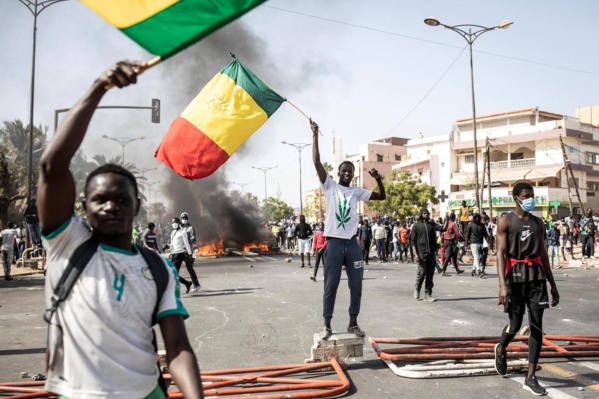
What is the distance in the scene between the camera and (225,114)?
22.1 ft

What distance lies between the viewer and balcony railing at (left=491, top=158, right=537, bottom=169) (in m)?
53.9

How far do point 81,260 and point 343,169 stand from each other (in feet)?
15.3

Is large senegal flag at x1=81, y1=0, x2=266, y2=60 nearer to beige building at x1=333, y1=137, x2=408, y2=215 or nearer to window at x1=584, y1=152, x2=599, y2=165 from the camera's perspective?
window at x1=584, y1=152, x2=599, y2=165

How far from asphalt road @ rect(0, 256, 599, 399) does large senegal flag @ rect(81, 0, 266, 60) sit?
3.54m

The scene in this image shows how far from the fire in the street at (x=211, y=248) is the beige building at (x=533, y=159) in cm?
2607

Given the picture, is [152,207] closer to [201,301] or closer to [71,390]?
[201,301]

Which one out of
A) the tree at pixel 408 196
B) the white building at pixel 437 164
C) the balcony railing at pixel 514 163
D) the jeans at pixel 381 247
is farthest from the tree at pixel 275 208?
the jeans at pixel 381 247

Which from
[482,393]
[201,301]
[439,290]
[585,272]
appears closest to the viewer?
[482,393]

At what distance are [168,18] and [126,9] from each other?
21 centimetres

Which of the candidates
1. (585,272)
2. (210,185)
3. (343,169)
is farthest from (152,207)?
(343,169)

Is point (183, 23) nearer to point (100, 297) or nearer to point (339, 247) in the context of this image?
point (100, 297)

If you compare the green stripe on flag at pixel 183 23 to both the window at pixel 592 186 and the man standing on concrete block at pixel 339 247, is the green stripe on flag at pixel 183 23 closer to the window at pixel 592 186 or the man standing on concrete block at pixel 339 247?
the man standing on concrete block at pixel 339 247

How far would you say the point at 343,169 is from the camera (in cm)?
645

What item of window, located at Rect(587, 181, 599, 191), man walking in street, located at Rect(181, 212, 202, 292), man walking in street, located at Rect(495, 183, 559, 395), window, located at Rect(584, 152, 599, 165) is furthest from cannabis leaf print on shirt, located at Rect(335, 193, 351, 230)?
window, located at Rect(587, 181, 599, 191)
